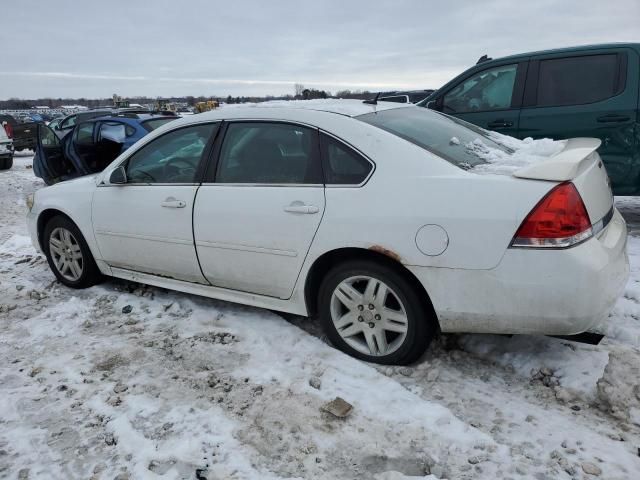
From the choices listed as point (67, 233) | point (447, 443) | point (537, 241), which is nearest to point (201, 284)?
point (67, 233)

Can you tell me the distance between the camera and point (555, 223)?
8.07 feet

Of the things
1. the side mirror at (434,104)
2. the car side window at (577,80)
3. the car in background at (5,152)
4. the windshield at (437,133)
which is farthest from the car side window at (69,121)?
the windshield at (437,133)

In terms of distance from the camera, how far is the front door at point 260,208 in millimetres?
3150

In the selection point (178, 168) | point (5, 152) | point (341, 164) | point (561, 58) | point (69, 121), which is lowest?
point (5, 152)

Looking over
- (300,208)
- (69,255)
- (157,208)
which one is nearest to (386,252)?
(300,208)

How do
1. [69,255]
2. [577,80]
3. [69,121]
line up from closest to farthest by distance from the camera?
[69,255], [577,80], [69,121]

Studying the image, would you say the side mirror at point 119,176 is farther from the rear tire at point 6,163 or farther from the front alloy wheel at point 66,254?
the rear tire at point 6,163

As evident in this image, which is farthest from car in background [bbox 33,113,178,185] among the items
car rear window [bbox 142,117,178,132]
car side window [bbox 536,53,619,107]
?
car side window [bbox 536,53,619,107]

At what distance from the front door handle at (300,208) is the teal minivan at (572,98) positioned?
3.70m

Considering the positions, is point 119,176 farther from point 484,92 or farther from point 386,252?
point 484,92

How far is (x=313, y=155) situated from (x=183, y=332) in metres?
1.56

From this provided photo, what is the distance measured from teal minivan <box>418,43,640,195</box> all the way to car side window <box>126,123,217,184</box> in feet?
11.9

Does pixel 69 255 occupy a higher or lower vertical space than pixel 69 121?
lower

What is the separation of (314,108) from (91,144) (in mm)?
6354
